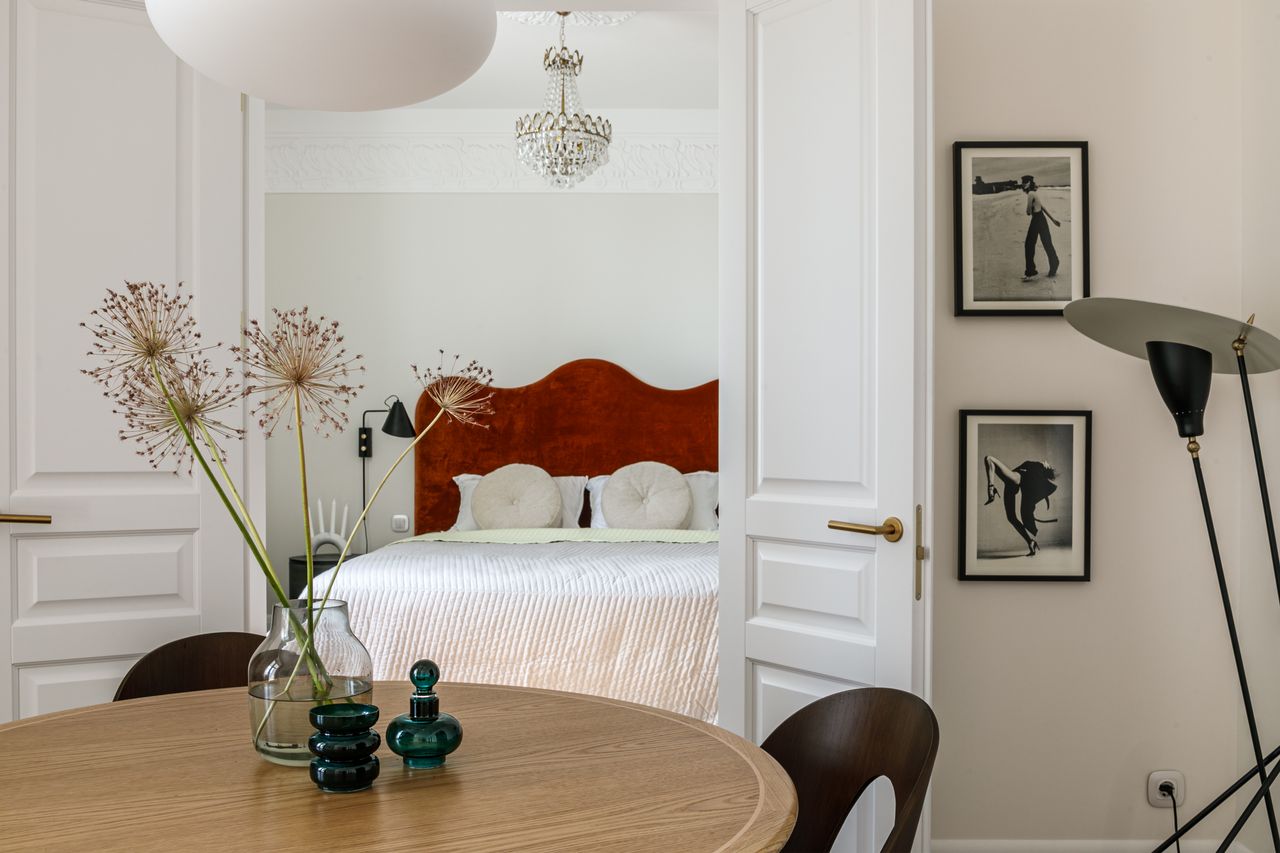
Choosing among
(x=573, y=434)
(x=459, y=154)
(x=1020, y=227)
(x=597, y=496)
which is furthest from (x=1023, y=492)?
(x=459, y=154)

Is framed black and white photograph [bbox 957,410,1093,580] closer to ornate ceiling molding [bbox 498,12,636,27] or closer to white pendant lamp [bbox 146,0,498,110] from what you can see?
white pendant lamp [bbox 146,0,498,110]

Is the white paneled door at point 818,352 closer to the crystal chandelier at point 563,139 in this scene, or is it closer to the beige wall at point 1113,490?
the beige wall at point 1113,490

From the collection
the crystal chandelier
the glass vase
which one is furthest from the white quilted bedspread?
the glass vase

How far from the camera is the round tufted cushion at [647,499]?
5.24 meters

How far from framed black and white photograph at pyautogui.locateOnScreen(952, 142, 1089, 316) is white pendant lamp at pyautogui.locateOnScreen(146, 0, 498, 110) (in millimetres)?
1610

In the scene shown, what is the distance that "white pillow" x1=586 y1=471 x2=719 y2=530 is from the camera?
5344 mm

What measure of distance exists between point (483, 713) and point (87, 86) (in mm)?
1840

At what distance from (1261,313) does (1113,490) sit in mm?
576

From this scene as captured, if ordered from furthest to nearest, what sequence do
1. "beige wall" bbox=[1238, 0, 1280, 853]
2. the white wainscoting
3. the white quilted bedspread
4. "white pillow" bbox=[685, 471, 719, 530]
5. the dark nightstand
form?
the white wainscoting < the dark nightstand < "white pillow" bbox=[685, 471, 719, 530] < the white quilted bedspread < "beige wall" bbox=[1238, 0, 1280, 853]

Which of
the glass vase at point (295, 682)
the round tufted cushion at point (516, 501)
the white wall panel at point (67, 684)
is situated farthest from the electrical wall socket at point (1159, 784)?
the round tufted cushion at point (516, 501)

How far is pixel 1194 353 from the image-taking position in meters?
2.18

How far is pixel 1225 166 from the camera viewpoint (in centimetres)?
265

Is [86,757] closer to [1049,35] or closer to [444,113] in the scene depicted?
[1049,35]

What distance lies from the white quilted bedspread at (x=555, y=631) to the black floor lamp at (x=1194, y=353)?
1.70m
